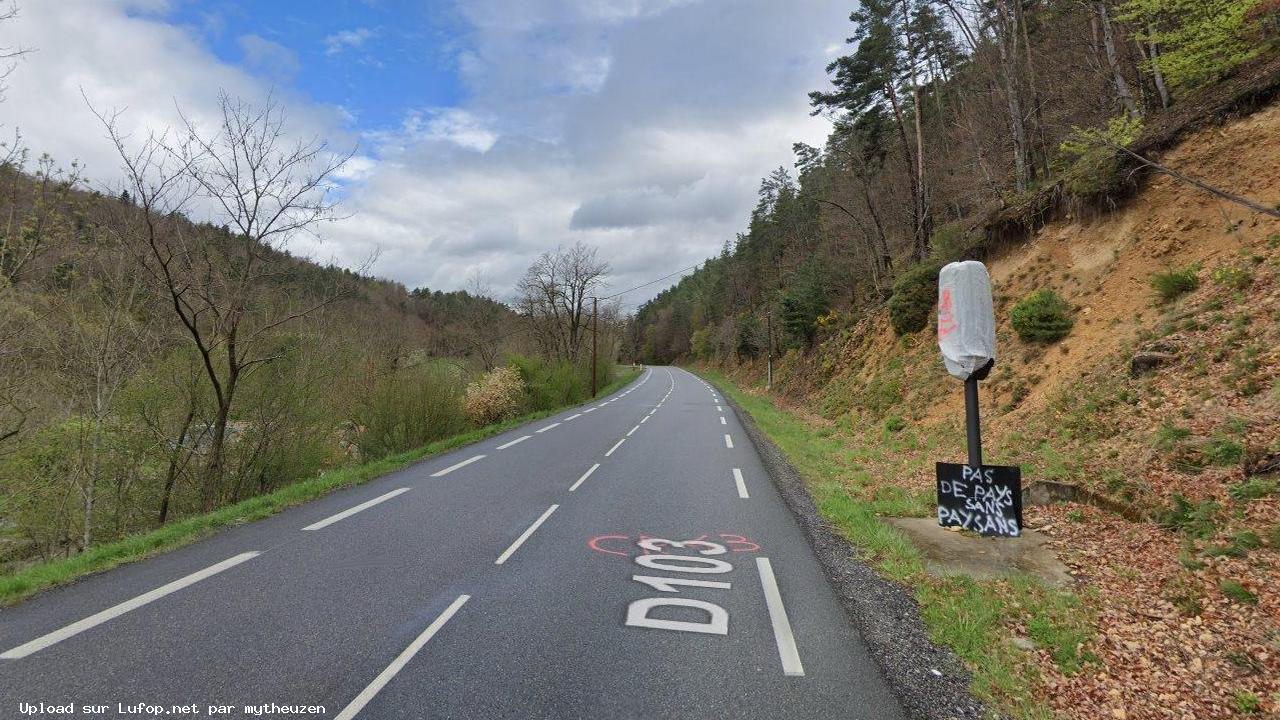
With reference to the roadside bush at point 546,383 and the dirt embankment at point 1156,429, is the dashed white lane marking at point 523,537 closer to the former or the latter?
the dirt embankment at point 1156,429

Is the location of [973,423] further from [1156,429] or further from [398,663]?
[398,663]

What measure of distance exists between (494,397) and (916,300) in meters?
15.3

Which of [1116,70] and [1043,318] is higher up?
[1116,70]

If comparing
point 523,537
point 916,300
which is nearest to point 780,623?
point 523,537

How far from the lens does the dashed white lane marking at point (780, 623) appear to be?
3.51 metres

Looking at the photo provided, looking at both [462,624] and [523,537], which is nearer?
[462,624]

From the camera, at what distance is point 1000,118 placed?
1978 centimetres

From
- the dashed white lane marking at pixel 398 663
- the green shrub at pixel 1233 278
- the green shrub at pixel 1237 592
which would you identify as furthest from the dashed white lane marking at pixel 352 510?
the green shrub at pixel 1233 278

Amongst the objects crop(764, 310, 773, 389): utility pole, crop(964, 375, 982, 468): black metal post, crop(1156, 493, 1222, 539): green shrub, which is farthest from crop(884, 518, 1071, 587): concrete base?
crop(764, 310, 773, 389): utility pole

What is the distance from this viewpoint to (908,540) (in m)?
5.77

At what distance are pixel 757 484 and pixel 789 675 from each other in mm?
5689

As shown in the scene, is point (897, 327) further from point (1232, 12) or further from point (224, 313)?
point (224, 313)

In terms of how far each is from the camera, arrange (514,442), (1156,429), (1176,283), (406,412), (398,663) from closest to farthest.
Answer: (398,663)
(1156,429)
(1176,283)
(514,442)
(406,412)

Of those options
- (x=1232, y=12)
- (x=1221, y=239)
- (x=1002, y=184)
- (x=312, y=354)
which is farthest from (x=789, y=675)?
(x=1002, y=184)
